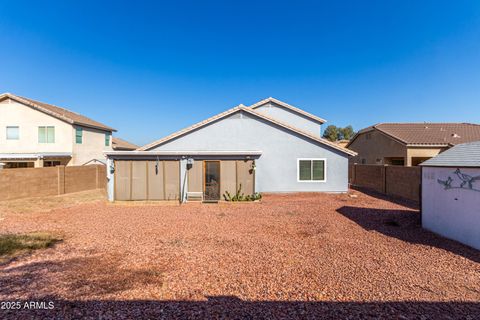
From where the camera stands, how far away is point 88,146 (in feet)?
71.2

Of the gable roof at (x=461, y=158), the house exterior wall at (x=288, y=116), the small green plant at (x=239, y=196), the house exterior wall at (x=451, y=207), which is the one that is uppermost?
the house exterior wall at (x=288, y=116)

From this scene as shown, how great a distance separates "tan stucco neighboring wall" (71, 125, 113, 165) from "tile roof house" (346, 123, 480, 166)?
2650 centimetres

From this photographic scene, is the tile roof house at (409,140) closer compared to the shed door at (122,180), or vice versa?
the shed door at (122,180)

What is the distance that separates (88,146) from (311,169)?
20256 mm

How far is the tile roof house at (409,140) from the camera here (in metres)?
19.6

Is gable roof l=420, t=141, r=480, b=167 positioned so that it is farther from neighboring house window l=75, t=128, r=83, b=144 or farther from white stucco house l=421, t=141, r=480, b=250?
neighboring house window l=75, t=128, r=83, b=144

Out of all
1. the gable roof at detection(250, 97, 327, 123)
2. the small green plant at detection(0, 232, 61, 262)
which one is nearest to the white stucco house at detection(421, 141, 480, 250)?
the small green plant at detection(0, 232, 61, 262)

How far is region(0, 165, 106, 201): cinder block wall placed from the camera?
12.9m

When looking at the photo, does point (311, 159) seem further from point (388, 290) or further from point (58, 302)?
point (58, 302)

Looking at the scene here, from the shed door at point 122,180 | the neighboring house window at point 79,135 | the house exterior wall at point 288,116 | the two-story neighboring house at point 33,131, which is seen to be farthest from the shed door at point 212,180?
the neighboring house window at point 79,135

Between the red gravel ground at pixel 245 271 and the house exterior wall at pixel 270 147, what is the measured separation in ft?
20.7

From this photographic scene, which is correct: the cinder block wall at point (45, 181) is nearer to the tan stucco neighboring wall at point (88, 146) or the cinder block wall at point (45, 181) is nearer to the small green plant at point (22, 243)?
the tan stucco neighboring wall at point (88, 146)

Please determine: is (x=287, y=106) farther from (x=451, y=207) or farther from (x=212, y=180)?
(x=451, y=207)

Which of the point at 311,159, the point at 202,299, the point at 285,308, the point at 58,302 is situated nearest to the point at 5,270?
the point at 58,302
